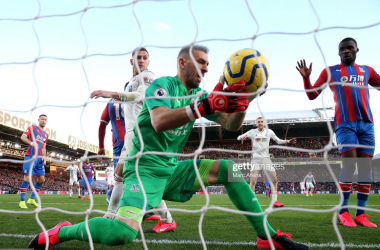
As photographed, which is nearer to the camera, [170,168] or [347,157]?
[170,168]

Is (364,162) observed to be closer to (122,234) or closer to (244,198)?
(244,198)

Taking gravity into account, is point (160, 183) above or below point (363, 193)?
above

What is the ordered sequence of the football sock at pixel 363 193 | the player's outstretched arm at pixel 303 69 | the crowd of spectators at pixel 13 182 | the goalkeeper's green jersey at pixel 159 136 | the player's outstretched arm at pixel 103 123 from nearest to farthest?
the goalkeeper's green jersey at pixel 159 136
the player's outstretched arm at pixel 303 69
the football sock at pixel 363 193
the player's outstretched arm at pixel 103 123
the crowd of spectators at pixel 13 182

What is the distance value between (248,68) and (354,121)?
1.93 m

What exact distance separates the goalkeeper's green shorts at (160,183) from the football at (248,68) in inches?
27.6

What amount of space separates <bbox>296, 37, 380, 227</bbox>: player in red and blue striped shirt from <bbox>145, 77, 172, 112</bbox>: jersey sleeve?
1.87 m

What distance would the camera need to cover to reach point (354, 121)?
3.35 meters

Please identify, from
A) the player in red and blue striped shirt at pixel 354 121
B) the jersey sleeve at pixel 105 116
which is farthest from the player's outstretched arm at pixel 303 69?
the jersey sleeve at pixel 105 116

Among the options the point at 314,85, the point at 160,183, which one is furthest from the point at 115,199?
the point at 314,85

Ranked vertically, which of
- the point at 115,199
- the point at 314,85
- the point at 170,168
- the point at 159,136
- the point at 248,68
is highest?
the point at 314,85

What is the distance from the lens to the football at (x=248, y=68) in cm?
215

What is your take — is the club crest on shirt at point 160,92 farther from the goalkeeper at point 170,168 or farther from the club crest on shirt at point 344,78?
the club crest on shirt at point 344,78

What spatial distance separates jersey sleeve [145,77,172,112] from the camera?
200 centimetres

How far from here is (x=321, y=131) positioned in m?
29.7
